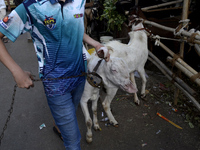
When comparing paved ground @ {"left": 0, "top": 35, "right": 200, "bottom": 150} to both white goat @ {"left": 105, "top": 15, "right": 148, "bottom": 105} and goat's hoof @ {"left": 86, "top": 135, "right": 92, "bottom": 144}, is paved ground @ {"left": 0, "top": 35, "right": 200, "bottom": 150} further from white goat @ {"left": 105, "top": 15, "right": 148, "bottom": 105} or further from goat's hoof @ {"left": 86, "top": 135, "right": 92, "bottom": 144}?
white goat @ {"left": 105, "top": 15, "right": 148, "bottom": 105}

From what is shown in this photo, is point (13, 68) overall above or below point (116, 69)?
above

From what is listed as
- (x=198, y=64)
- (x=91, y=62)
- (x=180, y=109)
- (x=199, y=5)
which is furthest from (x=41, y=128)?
(x=199, y=5)

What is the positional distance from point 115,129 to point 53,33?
2127 millimetres

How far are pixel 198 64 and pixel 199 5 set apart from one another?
1.92 meters

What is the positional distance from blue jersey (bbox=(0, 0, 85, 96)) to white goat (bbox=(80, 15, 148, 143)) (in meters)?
0.39

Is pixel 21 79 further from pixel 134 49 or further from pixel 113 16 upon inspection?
pixel 113 16

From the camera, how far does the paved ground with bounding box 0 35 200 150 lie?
8.47ft

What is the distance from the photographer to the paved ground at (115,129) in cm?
258

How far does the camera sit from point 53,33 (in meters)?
1.44

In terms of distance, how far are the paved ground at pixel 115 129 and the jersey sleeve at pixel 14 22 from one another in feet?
6.42

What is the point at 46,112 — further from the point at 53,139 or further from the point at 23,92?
the point at 23,92

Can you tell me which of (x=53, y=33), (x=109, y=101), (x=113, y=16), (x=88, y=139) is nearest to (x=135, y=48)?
(x=109, y=101)

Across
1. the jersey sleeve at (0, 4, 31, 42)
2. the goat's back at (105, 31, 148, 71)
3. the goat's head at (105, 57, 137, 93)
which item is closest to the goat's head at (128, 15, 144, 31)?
the goat's back at (105, 31, 148, 71)

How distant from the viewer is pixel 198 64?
429cm
